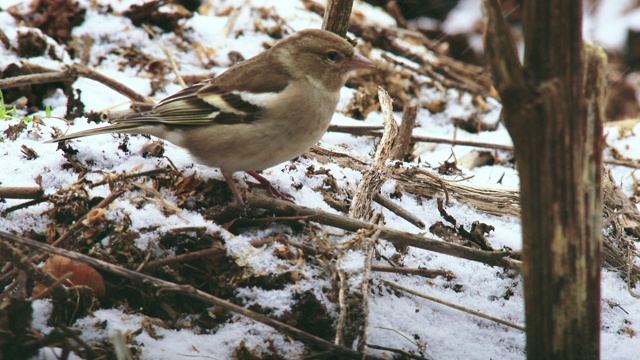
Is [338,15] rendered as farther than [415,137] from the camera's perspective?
No

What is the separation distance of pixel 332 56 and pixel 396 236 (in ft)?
4.53

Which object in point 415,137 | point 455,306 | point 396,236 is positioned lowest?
point 455,306

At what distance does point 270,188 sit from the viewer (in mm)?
3645

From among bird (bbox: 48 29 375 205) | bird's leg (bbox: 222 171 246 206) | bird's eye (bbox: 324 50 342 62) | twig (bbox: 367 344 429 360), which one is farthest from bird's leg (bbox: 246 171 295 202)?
twig (bbox: 367 344 429 360)

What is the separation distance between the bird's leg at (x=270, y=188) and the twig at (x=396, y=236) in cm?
27

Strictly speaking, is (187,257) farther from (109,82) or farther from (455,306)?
(109,82)

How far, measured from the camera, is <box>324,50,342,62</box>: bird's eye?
404cm

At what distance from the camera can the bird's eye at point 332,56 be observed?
404 cm

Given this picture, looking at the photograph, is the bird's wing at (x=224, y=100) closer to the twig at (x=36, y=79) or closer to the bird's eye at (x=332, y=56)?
the bird's eye at (x=332, y=56)

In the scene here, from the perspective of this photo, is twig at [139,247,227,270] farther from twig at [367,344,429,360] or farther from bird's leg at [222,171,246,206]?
twig at [367,344,429,360]

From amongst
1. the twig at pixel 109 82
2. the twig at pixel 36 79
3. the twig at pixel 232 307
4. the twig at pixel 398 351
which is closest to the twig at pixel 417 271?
the twig at pixel 398 351

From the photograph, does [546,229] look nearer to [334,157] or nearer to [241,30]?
[334,157]

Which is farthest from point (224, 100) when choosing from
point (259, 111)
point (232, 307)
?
point (232, 307)

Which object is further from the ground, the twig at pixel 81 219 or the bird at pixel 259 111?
the bird at pixel 259 111
